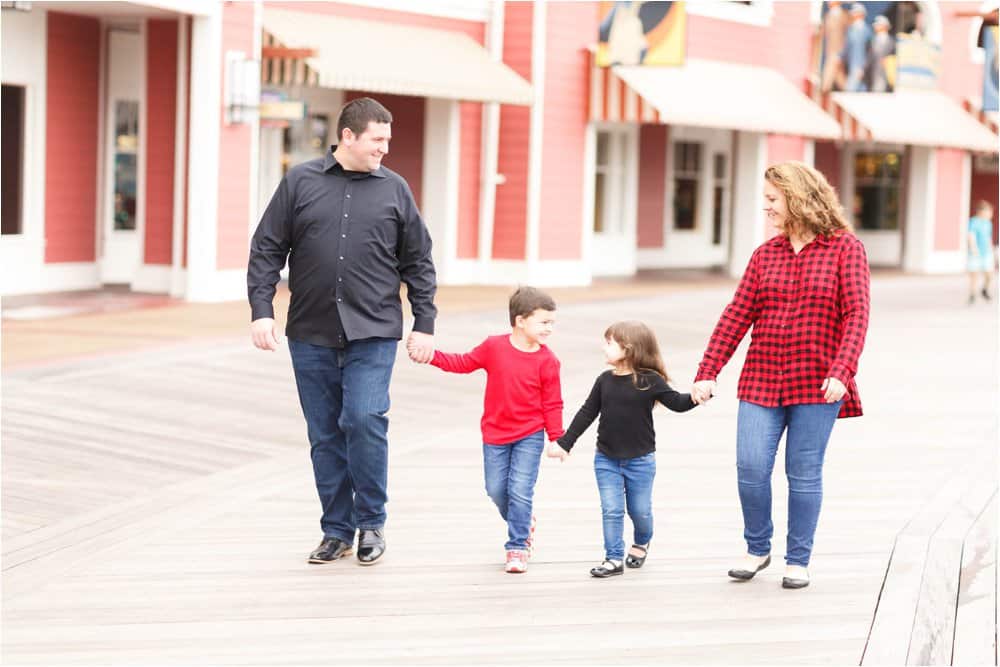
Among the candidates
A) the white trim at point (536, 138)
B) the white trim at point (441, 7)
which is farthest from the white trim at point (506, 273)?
the white trim at point (441, 7)

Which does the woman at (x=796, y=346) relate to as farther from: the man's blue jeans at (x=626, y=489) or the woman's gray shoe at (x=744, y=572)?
the man's blue jeans at (x=626, y=489)

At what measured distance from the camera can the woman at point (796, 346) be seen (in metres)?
5.98

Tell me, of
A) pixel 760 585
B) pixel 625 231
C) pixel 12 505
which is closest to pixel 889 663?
pixel 760 585

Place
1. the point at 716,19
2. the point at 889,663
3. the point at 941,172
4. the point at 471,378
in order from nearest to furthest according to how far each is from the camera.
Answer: the point at 889,663 < the point at 471,378 < the point at 716,19 < the point at 941,172

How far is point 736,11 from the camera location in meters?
25.7

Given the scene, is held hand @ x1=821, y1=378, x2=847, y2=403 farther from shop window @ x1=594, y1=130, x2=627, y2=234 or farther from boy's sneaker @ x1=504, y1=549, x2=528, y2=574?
shop window @ x1=594, y1=130, x2=627, y2=234

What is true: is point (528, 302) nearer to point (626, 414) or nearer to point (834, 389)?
point (626, 414)

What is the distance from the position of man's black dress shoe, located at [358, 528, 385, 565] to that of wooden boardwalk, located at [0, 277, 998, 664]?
0.06m

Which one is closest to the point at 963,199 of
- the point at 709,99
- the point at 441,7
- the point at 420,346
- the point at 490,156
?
the point at 709,99

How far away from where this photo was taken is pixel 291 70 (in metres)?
18.7

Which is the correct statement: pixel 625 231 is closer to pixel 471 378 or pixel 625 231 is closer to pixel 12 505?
pixel 471 378

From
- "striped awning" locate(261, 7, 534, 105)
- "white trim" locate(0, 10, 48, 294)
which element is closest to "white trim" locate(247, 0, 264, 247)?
"striped awning" locate(261, 7, 534, 105)

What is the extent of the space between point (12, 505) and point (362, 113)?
256 centimetres

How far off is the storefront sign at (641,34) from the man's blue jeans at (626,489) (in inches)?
630
